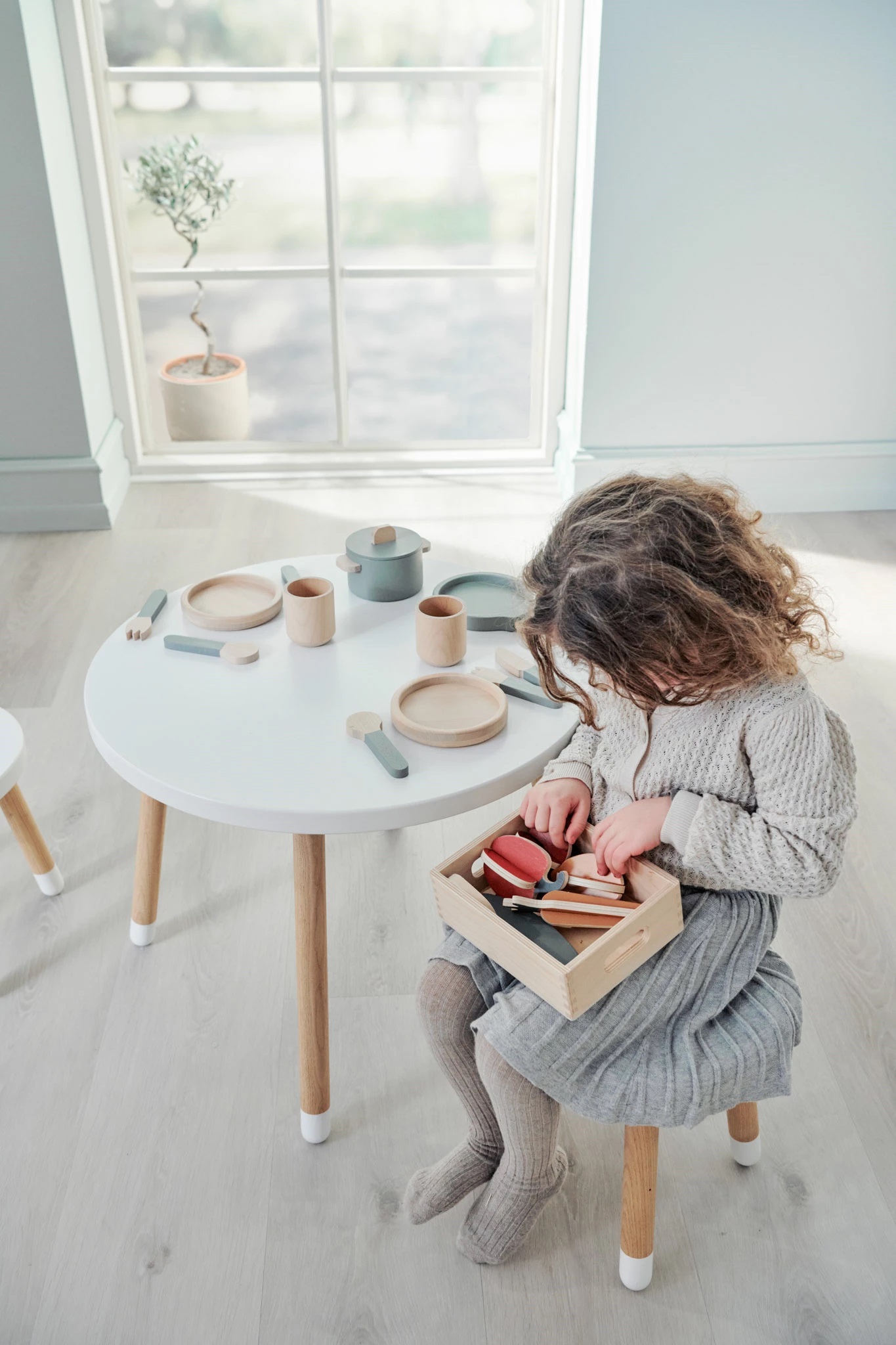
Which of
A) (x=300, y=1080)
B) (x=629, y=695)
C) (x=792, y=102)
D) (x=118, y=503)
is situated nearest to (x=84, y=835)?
(x=300, y=1080)

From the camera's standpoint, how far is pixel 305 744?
1.21 m

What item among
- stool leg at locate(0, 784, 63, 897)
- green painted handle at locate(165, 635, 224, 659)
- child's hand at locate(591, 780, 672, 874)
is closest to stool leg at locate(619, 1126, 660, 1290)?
child's hand at locate(591, 780, 672, 874)

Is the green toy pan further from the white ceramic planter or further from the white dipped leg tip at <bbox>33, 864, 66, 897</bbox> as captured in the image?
the white ceramic planter

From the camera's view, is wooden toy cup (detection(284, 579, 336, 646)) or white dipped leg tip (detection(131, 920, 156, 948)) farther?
white dipped leg tip (detection(131, 920, 156, 948))

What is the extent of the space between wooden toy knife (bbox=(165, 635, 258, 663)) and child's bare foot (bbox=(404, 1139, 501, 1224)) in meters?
0.62

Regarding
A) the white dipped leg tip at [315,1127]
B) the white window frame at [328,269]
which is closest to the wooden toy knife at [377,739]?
the white dipped leg tip at [315,1127]

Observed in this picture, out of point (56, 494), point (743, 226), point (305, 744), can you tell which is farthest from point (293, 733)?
point (743, 226)

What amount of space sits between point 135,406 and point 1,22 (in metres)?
1.01

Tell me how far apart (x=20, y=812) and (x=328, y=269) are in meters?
1.95

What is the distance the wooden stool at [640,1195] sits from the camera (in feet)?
3.58

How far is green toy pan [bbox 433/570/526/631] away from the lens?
4.68ft

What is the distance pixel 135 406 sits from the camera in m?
3.15

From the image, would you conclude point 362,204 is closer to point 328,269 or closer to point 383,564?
point 328,269

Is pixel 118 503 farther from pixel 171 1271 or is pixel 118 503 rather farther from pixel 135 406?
pixel 171 1271
